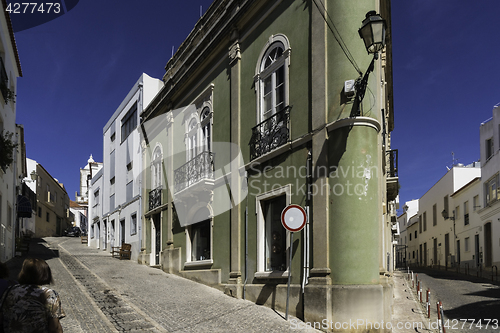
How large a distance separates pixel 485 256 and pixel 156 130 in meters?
21.4

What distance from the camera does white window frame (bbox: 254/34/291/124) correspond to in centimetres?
1137

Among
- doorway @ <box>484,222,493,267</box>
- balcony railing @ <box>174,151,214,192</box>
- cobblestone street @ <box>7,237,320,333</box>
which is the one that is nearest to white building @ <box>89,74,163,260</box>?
balcony railing @ <box>174,151,214,192</box>

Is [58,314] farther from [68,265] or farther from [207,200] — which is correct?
[68,265]

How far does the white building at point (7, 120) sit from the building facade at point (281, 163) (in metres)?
5.95

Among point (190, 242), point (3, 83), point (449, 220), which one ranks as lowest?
point (190, 242)

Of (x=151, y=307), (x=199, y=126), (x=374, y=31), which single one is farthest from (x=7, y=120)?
(x=374, y=31)

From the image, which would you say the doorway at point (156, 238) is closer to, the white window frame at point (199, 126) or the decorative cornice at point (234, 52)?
the white window frame at point (199, 126)

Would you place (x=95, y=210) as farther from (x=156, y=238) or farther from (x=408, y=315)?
(x=408, y=315)

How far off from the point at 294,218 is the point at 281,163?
226 centimetres

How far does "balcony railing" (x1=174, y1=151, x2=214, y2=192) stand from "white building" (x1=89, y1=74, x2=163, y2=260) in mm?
5838

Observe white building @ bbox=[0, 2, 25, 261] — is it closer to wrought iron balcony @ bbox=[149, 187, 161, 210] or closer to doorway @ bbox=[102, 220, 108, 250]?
wrought iron balcony @ bbox=[149, 187, 161, 210]

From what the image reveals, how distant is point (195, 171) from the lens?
1559 centimetres

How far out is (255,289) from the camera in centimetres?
1155

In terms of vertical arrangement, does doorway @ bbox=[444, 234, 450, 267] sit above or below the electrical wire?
below
